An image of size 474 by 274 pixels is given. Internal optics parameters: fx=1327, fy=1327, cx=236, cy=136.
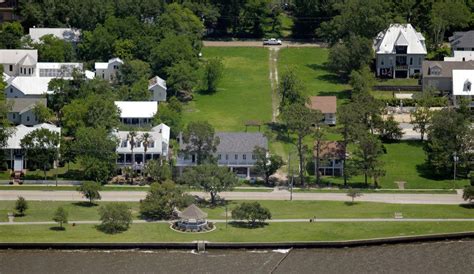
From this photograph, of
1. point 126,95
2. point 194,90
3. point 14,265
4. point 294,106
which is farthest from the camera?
point 194,90

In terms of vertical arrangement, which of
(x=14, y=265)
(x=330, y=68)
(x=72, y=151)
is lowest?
(x=14, y=265)

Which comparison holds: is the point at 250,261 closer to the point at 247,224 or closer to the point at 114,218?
the point at 247,224

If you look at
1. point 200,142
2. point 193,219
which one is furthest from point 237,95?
point 193,219

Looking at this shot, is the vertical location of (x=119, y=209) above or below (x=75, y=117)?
below

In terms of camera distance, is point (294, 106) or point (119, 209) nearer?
point (119, 209)

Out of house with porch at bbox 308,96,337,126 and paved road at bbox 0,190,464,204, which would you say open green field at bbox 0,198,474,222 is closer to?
paved road at bbox 0,190,464,204

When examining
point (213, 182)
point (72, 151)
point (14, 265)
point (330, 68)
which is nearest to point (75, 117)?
point (72, 151)

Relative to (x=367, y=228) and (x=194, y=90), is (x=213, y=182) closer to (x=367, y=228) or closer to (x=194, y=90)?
(x=367, y=228)

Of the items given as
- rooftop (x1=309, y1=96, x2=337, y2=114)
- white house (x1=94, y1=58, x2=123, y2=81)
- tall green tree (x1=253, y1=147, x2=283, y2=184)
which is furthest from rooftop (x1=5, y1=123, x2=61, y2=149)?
rooftop (x1=309, y1=96, x2=337, y2=114)
